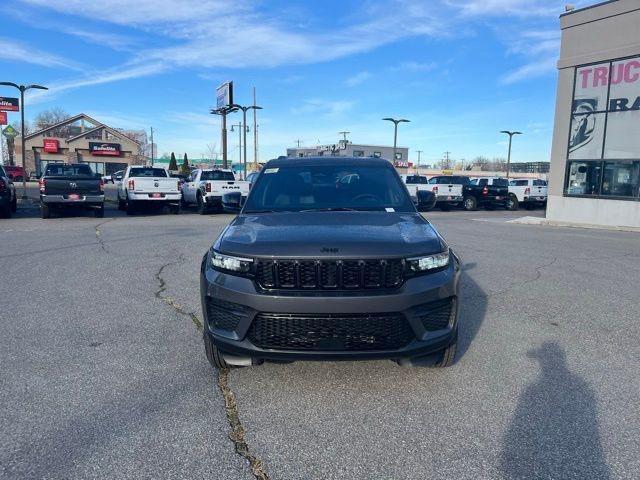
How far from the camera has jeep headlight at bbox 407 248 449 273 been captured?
326 cm

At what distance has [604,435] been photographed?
9.64 feet

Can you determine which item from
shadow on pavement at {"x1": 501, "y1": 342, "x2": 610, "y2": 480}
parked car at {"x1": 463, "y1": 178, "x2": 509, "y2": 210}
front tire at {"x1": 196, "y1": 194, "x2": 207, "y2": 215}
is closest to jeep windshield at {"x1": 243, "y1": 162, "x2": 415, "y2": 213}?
shadow on pavement at {"x1": 501, "y1": 342, "x2": 610, "y2": 480}

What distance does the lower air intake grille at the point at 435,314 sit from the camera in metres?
3.21

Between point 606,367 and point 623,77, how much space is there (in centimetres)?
1663

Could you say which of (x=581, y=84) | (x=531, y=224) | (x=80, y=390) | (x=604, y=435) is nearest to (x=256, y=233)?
(x=80, y=390)

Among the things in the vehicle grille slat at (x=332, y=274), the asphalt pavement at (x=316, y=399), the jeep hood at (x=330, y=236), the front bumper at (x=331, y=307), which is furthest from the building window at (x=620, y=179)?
the vehicle grille slat at (x=332, y=274)

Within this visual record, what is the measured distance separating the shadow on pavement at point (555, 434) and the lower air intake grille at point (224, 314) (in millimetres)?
1792

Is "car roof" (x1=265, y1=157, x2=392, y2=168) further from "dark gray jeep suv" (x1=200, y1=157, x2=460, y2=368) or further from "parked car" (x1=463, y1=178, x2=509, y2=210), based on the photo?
"parked car" (x1=463, y1=178, x2=509, y2=210)

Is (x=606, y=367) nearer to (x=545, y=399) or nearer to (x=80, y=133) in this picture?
(x=545, y=399)

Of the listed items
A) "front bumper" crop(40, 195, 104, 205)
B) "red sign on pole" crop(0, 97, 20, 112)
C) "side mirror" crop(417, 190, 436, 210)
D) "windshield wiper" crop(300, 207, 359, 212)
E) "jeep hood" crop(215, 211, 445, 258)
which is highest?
"red sign on pole" crop(0, 97, 20, 112)

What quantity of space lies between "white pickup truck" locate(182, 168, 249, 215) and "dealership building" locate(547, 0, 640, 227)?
12397mm

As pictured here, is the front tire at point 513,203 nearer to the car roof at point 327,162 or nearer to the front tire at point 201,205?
the front tire at point 201,205

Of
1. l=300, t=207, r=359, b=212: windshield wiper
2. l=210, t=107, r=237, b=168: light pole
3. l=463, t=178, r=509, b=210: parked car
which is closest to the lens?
l=300, t=207, r=359, b=212: windshield wiper

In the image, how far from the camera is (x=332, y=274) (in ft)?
10.4
